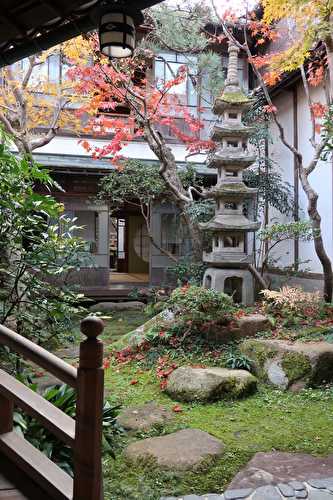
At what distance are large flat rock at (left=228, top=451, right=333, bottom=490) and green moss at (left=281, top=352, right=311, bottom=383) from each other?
197 centimetres

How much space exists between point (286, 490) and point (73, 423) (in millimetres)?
2237

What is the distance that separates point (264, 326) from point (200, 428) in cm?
322

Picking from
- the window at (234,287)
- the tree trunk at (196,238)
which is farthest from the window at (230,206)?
Answer: the window at (234,287)

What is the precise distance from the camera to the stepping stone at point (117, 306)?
12.7m

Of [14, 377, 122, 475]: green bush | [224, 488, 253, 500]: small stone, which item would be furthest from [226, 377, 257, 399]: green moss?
[224, 488, 253, 500]: small stone

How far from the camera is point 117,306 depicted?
13.1 meters

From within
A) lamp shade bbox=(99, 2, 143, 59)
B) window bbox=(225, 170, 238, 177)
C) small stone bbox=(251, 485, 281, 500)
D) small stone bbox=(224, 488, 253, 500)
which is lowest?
small stone bbox=(224, 488, 253, 500)

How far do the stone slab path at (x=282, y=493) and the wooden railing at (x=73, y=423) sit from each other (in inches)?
60.3

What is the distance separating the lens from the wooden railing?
86.0 inches

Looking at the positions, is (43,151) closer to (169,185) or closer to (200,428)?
(169,185)

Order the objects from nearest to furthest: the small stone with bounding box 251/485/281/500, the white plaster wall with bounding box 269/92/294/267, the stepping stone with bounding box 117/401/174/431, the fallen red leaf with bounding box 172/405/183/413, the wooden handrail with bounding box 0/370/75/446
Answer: the wooden handrail with bounding box 0/370/75/446 < the small stone with bounding box 251/485/281/500 < the stepping stone with bounding box 117/401/174/431 < the fallen red leaf with bounding box 172/405/183/413 < the white plaster wall with bounding box 269/92/294/267

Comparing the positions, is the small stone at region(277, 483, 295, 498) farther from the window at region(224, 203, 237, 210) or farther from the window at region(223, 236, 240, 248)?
the window at region(224, 203, 237, 210)

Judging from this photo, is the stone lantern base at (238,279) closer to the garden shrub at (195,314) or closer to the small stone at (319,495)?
the garden shrub at (195,314)

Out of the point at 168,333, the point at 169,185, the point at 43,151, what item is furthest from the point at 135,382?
the point at 43,151
